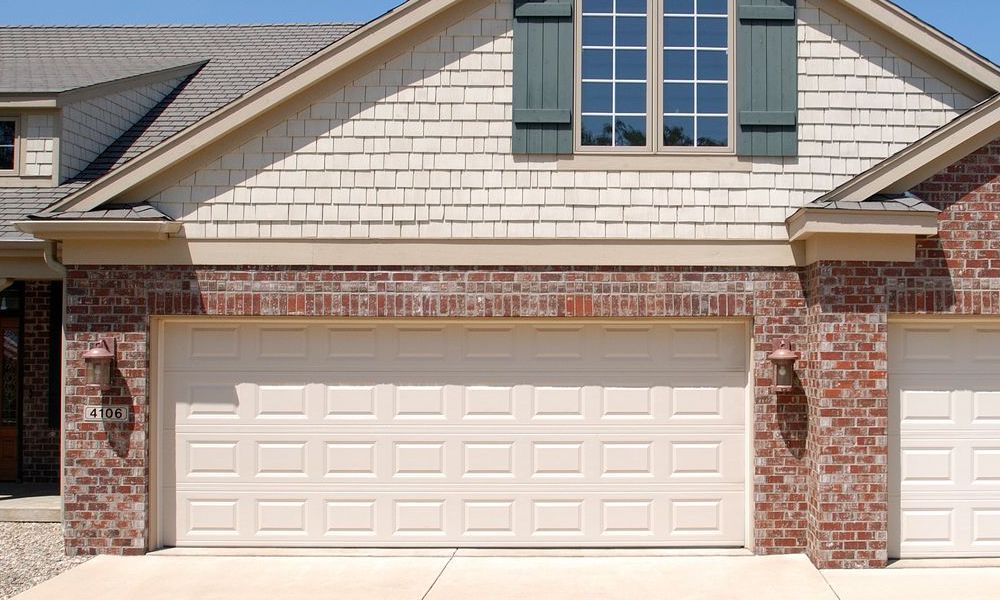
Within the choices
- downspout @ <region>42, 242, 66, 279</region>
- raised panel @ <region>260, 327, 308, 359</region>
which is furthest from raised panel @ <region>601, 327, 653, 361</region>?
downspout @ <region>42, 242, 66, 279</region>

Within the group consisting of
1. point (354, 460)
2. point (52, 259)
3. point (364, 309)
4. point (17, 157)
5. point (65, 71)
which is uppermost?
point (65, 71)

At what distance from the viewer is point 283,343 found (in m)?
9.28

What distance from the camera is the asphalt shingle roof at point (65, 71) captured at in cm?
1239

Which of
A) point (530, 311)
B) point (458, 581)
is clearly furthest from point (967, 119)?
point (458, 581)

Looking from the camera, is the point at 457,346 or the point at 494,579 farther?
the point at 457,346

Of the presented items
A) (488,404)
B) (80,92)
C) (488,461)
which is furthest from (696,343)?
(80,92)

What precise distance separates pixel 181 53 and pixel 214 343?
299 inches

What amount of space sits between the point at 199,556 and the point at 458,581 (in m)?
2.61

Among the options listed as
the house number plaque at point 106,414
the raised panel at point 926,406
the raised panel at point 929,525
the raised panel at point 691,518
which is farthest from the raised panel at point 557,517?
the house number plaque at point 106,414

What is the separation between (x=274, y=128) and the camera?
9.11 metres

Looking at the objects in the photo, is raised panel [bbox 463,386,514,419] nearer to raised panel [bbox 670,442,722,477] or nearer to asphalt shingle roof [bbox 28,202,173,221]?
raised panel [bbox 670,442,722,477]

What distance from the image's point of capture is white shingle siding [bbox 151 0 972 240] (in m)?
9.07

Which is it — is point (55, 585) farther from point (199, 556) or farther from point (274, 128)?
point (274, 128)

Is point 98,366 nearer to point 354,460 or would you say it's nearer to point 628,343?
point 354,460
